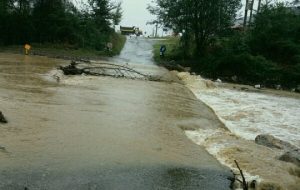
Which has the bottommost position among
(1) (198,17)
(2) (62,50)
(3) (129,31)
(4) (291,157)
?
(2) (62,50)

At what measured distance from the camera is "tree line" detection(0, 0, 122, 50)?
42.3 metres

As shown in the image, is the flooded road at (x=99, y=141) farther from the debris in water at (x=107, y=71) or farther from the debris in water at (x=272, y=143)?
the debris in water at (x=107, y=71)

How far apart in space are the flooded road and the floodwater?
574 millimetres

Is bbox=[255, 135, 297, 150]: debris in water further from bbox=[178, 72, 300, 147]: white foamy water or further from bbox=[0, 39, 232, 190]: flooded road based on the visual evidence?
bbox=[0, 39, 232, 190]: flooded road

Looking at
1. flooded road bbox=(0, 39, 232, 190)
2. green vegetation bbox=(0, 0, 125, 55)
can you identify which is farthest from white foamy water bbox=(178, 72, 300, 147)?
green vegetation bbox=(0, 0, 125, 55)

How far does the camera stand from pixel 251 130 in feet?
51.2

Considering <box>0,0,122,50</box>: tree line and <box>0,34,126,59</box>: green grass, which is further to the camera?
<box>0,0,122,50</box>: tree line

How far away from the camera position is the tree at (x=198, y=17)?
38.5 metres

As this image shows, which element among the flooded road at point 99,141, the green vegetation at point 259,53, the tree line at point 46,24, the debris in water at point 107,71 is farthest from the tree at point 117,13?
the flooded road at point 99,141

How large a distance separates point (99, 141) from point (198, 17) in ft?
97.0

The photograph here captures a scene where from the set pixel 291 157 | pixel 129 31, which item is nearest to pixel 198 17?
pixel 291 157

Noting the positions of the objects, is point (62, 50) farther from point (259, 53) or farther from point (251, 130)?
point (251, 130)

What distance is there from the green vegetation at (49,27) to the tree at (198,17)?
6.58 m

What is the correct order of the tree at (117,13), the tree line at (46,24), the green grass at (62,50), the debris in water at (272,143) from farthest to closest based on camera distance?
the tree at (117,13) → the tree line at (46,24) → the green grass at (62,50) → the debris in water at (272,143)
